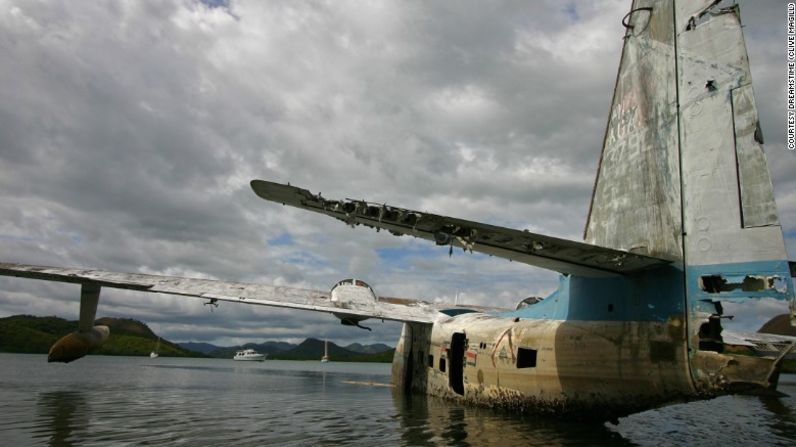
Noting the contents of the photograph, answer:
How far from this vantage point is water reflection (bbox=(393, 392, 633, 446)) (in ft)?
34.4

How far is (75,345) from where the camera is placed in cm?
1962

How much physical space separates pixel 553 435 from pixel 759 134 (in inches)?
284

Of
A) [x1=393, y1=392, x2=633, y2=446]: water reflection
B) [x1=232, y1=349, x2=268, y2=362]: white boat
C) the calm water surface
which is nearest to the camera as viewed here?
[x1=393, y1=392, x2=633, y2=446]: water reflection

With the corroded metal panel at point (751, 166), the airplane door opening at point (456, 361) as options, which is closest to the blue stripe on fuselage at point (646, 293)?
the corroded metal panel at point (751, 166)

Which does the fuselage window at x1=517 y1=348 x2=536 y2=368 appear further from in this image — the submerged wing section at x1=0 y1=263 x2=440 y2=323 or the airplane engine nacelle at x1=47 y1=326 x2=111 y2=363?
the airplane engine nacelle at x1=47 y1=326 x2=111 y2=363

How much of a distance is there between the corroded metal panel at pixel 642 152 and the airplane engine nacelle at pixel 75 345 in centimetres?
1973

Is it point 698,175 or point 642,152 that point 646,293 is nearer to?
point 698,175

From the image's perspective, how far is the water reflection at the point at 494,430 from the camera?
1048 cm

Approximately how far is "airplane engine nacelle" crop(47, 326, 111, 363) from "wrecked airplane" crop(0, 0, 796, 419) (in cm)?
1676

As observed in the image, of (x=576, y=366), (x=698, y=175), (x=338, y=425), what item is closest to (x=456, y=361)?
(x=338, y=425)

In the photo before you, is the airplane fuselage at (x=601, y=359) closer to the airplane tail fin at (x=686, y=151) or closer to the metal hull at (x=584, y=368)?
the metal hull at (x=584, y=368)

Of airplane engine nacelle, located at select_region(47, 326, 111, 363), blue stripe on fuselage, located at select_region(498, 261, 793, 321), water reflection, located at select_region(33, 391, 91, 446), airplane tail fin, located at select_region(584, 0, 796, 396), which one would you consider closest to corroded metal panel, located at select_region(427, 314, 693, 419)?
blue stripe on fuselage, located at select_region(498, 261, 793, 321)

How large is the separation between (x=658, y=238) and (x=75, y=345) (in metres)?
21.2

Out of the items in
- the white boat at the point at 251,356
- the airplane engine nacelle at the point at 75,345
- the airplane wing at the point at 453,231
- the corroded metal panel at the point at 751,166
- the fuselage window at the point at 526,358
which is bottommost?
the white boat at the point at 251,356
